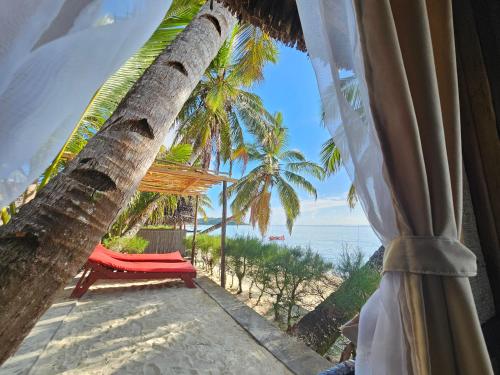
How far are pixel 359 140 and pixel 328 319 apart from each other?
310cm

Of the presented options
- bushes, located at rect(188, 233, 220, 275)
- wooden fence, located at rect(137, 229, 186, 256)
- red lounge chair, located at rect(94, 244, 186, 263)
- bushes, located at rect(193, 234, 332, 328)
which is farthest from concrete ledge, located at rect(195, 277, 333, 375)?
wooden fence, located at rect(137, 229, 186, 256)

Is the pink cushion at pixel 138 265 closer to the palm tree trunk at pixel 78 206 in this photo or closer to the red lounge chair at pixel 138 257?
the red lounge chair at pixel 138 257

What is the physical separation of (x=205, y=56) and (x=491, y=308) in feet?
6.74

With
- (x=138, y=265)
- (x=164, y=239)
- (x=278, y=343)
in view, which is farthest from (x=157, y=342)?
(x=164, y=239)

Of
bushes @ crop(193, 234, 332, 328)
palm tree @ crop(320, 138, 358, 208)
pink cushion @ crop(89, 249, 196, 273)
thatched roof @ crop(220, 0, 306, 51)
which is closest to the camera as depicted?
thatched roof @ crop(220, 0, 306, 51)

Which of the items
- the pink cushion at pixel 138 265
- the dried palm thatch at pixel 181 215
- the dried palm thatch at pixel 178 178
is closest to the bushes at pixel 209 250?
the dried palm thatch at pixel 178 178

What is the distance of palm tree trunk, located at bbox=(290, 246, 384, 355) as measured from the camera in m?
3.14

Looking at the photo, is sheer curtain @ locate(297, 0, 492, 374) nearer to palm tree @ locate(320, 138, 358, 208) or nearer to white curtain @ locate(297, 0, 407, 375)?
white curtain @ locate(297, 0, 407, 375)

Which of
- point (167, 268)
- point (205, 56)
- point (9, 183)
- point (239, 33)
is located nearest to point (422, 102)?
point (9, 183)

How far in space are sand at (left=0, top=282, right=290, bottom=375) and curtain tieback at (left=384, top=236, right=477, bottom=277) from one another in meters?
1.87

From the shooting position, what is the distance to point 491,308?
1.10m

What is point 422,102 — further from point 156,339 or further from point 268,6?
point 156,339

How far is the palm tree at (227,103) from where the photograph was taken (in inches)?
224

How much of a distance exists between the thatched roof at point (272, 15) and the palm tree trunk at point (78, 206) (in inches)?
25.2
